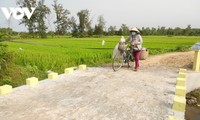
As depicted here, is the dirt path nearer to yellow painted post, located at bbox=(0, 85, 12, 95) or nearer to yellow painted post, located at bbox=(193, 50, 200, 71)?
yellow painted post, located at bbox=(0, 85, 12, 95)

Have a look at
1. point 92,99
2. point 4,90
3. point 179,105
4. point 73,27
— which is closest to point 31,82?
point 4,90

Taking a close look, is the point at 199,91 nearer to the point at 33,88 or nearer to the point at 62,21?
the point at 33,88

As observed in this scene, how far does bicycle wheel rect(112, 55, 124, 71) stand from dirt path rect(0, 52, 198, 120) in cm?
129

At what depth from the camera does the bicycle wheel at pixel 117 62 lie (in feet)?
23.8

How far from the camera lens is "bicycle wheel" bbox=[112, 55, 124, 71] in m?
7.25

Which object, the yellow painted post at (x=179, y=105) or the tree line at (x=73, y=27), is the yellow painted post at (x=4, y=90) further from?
the tree line at (x=73, y=27)

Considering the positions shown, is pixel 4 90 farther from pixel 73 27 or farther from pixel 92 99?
pixel 73 27

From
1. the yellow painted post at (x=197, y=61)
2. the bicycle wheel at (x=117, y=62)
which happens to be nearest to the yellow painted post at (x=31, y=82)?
the bicycle wheel at (x=117, y=62)

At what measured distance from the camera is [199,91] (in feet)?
25.7

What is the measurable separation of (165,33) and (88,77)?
169 ft

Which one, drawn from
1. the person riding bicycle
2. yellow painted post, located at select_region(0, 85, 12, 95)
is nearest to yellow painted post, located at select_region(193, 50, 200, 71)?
the person riding bicycle

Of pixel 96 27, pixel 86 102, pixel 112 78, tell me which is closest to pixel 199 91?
pixel 112 78

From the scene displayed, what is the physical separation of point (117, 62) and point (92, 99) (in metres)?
3.42

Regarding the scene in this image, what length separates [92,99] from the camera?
4.25 meters
